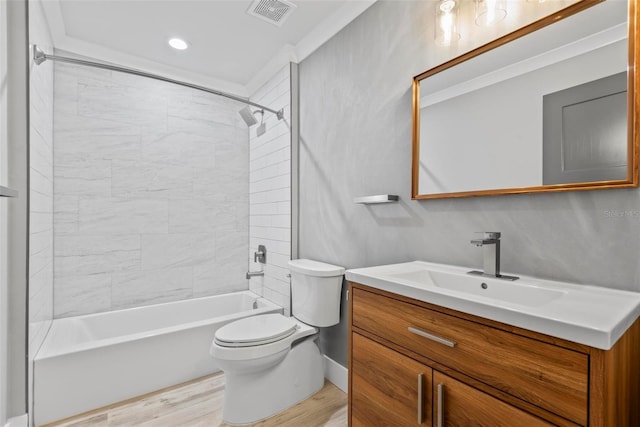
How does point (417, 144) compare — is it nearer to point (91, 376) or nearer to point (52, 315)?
point (91, 376)

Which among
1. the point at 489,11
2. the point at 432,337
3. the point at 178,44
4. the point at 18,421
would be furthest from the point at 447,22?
the point at 18,421

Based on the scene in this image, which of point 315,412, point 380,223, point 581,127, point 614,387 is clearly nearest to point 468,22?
point 581,127

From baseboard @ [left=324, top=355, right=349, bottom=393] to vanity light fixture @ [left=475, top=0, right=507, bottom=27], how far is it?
Answer: 6.84 feet

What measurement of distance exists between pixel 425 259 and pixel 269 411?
1265 mm

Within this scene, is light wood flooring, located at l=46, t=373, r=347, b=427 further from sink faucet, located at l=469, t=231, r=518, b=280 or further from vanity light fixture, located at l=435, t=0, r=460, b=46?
vanity light fixture, located at l=435, t=0, r=460, b=46

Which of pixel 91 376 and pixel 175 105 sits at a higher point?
pixel 175 105

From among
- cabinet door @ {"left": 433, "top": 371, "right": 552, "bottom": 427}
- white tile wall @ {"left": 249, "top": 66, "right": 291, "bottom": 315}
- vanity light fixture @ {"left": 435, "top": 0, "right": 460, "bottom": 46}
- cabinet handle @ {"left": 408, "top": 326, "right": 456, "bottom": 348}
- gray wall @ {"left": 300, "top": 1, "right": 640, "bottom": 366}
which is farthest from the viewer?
white tile wall @ {"left": 249, "top": 66, "right": 291, "bottom": 315}

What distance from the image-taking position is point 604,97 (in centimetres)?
103

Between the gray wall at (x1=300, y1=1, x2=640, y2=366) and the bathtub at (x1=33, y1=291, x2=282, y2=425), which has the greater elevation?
the gray wall at (x1=300, y1=1, x2=640, y2=366)

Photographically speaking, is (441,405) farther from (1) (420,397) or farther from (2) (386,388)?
(2) (386,388)

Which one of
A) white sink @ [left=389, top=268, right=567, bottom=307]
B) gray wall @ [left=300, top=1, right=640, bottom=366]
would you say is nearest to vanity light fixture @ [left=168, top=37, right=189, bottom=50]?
gray wall @ [left=300, top=1, right=640, bottom=366]

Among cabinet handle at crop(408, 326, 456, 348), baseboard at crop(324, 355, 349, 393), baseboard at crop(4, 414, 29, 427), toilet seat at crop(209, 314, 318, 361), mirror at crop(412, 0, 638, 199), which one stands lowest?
baseboard at crop(324, 355, 349, 393)

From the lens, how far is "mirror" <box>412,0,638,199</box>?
3.30ft

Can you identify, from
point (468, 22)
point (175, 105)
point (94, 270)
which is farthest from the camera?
point (175, 105)
